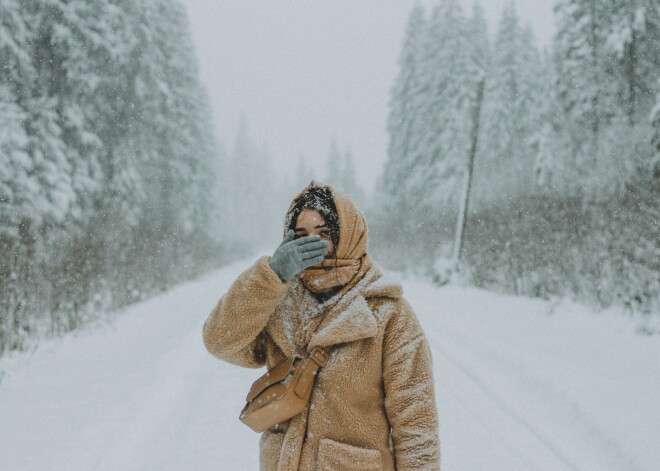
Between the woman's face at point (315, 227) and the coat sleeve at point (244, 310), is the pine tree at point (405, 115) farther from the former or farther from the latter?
the coat sleeve at point (244, 310)

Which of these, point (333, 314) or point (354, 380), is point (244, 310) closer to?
point (333, 314)

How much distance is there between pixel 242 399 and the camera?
525 cm

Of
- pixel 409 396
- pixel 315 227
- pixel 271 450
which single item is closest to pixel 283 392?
pixel 271 450

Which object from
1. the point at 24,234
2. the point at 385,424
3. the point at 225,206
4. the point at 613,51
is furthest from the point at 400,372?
the point at 225,206

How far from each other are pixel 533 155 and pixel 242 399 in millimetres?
26822

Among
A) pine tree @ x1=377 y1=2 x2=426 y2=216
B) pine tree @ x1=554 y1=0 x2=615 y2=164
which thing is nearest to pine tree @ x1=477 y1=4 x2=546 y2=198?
pine tree @ x1=377 y1=2 x2=426 y2=216

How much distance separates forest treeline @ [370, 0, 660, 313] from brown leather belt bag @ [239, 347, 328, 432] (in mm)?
7781

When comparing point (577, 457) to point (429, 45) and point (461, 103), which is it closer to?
point (461, 103)

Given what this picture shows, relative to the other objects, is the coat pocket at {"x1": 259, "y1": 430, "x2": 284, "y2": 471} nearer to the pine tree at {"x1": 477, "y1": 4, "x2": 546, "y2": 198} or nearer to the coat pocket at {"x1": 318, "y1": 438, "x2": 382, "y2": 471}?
the coat pocket at {"x1": 318, "y1": 438, "x2": 382, "y2": 471}

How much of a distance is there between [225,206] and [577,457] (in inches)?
1904

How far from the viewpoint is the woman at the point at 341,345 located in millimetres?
1647

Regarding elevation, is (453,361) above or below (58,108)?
below

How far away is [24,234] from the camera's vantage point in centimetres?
723

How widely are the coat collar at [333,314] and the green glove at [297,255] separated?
0.61 ft
